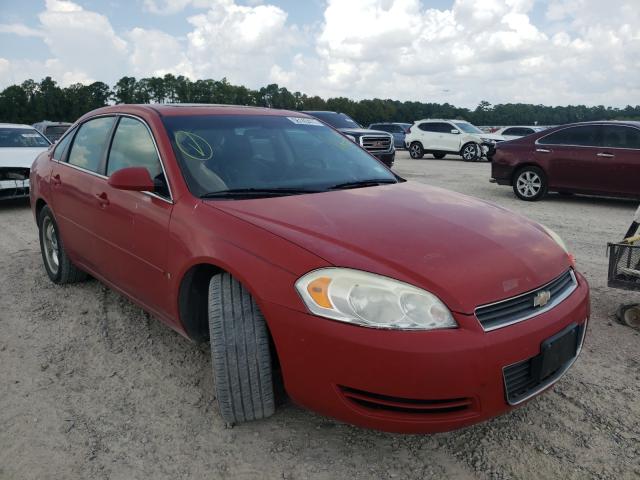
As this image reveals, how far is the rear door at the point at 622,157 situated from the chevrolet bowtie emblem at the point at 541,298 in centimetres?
732

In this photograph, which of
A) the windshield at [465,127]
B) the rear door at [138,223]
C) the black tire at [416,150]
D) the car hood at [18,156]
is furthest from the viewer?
the black tire at [416,150]

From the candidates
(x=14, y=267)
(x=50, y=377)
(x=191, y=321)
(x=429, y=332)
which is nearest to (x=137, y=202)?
(x=191, y=321)

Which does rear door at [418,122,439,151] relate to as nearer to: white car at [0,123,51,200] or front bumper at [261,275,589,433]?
white car at [0,123,51,200]

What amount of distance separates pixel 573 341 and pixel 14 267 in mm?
5048

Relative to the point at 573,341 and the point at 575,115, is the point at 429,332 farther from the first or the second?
the point at 575,115

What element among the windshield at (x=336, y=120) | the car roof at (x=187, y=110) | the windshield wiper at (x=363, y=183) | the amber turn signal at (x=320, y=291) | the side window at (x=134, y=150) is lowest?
the amber turn signal at (x=320, y=291)

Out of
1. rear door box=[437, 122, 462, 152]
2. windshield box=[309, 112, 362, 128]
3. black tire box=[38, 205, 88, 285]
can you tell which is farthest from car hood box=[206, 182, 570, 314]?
rear door box=[437, 122, 462, 152]

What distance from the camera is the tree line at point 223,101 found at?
66938 mm

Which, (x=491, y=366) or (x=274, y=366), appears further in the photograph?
(x=274, y=366)

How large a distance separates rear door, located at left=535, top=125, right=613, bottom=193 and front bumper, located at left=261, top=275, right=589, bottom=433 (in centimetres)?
761

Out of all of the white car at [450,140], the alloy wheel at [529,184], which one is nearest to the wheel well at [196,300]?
the alloy wheel at [529,184]

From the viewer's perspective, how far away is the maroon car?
329 inches

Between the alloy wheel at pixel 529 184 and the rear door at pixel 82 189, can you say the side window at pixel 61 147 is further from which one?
the alloy wheel at pixel 529 184

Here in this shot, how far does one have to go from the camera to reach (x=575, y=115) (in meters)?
61.5
